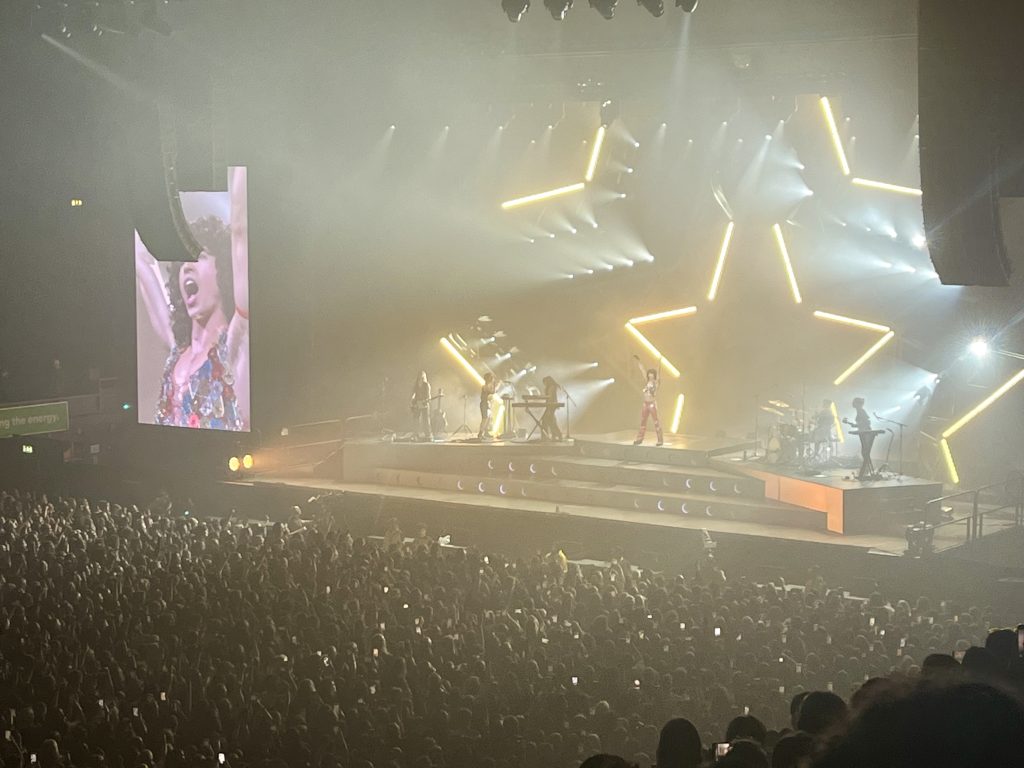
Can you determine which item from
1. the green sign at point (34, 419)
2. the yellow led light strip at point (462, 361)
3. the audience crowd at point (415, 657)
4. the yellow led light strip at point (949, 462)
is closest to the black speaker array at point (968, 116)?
the audience crowd at point (415, 657)

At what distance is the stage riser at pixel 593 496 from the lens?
13047 millimetres

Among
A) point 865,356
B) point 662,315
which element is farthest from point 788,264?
point 662,315

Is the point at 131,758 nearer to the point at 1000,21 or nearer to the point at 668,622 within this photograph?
Answer: the point at 668,622

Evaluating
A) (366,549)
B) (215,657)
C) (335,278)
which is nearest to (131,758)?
(215,657)

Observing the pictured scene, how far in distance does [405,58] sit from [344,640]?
7.21 meters

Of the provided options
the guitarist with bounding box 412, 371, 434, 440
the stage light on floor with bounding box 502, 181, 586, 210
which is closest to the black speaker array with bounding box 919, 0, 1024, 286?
the guitarist with bounding box 412, 371, 434, 440

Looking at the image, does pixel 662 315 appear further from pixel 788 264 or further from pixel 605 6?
pixel 605 6

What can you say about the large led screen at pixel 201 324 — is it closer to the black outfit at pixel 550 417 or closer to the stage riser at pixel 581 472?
the stage riser at pixel 581 472

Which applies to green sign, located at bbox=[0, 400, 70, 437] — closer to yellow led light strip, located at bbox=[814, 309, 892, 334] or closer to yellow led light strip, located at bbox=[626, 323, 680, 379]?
yellow led light strip, located at bbox=[626, 323, 680, 379]

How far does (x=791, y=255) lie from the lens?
54.5ft

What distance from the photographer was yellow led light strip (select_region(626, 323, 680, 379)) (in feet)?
57.7

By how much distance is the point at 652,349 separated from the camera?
17.7 meters

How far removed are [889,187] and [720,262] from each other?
292 cm

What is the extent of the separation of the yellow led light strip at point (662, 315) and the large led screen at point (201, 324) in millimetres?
6097
